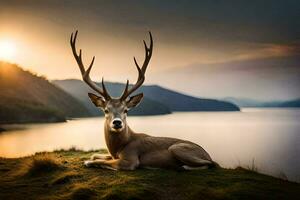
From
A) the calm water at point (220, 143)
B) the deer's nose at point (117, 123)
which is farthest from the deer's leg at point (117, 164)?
the calm water at point (220, 143)

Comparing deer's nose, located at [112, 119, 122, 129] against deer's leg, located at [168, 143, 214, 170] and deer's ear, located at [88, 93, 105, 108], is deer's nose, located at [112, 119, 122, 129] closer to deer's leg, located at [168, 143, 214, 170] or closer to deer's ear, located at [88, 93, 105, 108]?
deer's ear, located at [88, 93, 105, 108]

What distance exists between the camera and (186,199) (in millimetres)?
4949

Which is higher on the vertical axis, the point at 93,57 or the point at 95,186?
the point at 93,57

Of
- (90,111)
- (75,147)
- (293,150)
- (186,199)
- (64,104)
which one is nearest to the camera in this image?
(186,199)

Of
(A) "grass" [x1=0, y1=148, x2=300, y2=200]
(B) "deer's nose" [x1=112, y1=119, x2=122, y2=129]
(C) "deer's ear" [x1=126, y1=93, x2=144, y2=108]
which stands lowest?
(A) "grass" [x1=0, y1=148, x2=300, y2=200]

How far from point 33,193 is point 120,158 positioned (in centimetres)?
172

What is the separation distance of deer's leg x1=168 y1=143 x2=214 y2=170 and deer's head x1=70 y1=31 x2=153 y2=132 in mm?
959

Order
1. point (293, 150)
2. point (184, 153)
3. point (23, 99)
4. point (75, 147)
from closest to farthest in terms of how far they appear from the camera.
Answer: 1. point (184, 153)
2. point (75, 147)
3. point (293, 150)
4. point (23, 99)

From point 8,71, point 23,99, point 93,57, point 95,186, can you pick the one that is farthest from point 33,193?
point 8,71

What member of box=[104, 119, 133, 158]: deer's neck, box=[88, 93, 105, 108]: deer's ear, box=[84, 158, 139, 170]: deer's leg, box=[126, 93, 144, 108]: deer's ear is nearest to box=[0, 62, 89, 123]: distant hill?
box=[88, 93, 105, 108]: deer's ear

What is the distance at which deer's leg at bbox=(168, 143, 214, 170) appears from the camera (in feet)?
21.3

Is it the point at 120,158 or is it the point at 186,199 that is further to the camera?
the point at 120,158

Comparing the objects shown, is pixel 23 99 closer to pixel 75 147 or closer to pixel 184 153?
pixel 75 147

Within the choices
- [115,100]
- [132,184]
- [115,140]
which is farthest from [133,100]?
[132,184]
